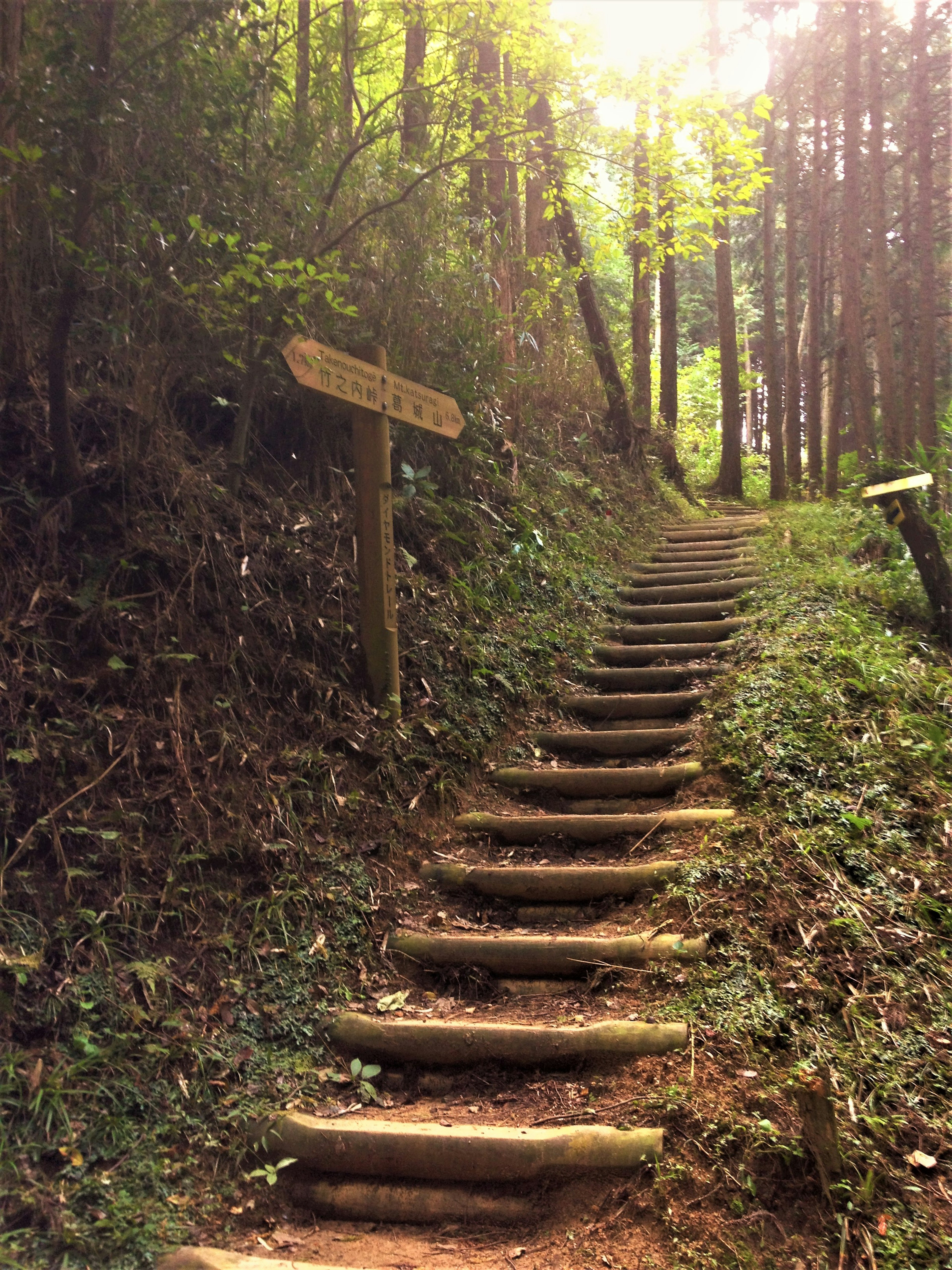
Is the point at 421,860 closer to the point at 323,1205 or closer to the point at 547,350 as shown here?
the point at 323,1205

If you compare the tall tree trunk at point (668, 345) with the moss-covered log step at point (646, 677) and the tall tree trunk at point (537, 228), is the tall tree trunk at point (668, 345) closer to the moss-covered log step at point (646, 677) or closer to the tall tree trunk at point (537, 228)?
the tall tree trunk at point (537, 228)

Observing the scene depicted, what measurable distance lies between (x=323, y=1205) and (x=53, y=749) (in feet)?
6.33

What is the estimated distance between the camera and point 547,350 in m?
10.6

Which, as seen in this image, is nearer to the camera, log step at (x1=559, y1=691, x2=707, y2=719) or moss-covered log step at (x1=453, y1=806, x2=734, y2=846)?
moss-covered log step at (x1=453, y1=806, x2=734, y2=846)

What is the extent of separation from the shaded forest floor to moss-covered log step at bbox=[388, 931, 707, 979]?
4.3 inches

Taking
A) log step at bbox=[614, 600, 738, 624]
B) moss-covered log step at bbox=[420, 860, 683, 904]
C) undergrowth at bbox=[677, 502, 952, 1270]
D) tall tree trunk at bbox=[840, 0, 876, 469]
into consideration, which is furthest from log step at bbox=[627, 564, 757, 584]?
tall tree trunk at bbox=[840, 0, 876, 469]

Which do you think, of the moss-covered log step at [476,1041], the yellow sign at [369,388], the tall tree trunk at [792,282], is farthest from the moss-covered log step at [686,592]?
the tall tree trunk at [792,282]

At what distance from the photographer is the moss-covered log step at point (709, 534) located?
10.9 m

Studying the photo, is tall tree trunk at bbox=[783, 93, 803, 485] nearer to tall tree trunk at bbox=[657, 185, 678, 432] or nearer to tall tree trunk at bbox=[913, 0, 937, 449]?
tall tree trunk at bbox=[657, 185, 678, 432]

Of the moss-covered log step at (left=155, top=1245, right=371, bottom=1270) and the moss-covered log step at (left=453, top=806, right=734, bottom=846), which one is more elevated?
the moss-covered log step at (left=453, top=806, right=734, bottom=846)

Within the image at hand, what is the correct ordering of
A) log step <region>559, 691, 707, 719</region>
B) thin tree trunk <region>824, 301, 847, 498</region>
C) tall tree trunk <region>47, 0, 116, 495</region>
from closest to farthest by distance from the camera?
1. tall tree trunk <region>47, 0, 116, 495</region>
2. log step <region>559, 691, 707, 719</region>
3. thin tree trunk <region>824, 301, 847, 498</region>

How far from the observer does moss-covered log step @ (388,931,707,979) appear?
12.3 ft

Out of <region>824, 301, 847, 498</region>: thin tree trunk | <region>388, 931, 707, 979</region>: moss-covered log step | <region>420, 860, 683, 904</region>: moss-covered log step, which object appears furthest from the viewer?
<region>824, 301, 847, 498</region>: thin tree trunk

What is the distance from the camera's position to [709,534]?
1114cm
